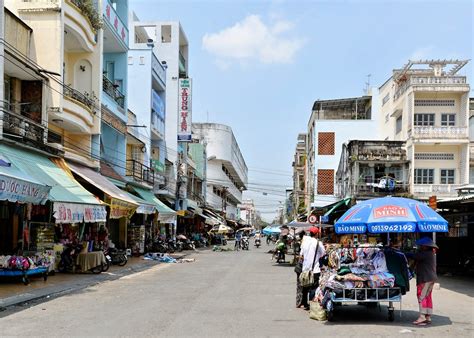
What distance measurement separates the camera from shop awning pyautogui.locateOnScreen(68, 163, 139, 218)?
21219 mm

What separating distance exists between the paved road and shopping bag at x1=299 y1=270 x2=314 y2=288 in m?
0.57

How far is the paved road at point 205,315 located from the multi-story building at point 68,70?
26.9 feet

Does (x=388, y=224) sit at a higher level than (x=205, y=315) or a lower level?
higher

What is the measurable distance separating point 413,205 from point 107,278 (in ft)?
38.2

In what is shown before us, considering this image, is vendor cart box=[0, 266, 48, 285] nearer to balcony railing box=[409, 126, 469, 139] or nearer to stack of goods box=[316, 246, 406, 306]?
stack of goods box=[316, 246, 406, 306]

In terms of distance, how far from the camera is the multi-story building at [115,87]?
1074 inches

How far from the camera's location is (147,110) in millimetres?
36812

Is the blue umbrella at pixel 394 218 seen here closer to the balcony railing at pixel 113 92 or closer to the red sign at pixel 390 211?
the red sign at pixel 390 211

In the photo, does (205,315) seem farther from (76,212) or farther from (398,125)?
(398,125)

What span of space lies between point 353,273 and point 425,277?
50.4 inches

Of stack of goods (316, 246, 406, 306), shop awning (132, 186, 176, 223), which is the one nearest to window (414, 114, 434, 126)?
shop awning (132, 186, 176, 223)

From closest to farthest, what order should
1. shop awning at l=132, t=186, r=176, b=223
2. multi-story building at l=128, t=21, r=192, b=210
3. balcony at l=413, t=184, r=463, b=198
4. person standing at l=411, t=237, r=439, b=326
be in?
person standing at l=411, t=237, r=439, b=326 < shop awning at l=132, t=186, r=176, b=223 < balcony at l=413, t=184, r=463, b=198 < multi-story building at l=128, t=21, r=192, b=210

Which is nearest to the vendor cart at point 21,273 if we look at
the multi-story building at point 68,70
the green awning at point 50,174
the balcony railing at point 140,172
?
the green awning at point 50,174

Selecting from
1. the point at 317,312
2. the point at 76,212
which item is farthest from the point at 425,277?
the point at 76,212
